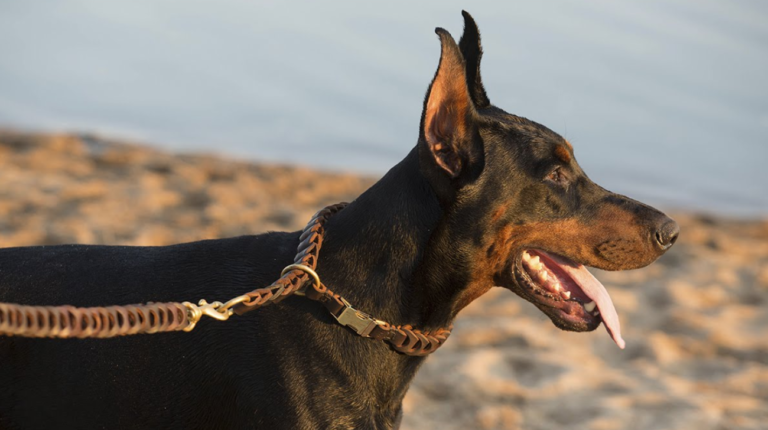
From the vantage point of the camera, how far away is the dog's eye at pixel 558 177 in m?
3.34

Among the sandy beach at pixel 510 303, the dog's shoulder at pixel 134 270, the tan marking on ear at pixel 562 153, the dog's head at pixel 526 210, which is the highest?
the tan marking on ear at pixel 562 153

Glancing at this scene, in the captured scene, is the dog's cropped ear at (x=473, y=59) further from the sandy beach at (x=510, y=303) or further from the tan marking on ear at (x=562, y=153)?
the sandy beach at (x=510, y=303)

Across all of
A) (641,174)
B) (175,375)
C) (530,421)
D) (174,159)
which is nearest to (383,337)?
(175,375)

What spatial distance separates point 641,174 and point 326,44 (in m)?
6.20

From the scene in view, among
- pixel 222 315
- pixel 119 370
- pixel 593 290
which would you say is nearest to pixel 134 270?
pixel 119 370

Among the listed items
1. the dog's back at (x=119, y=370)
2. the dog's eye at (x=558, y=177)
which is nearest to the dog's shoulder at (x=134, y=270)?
the dog's back at (x=119, y=370)

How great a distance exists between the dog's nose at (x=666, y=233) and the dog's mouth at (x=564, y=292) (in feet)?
0.93

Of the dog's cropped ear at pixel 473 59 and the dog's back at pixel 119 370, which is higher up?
the dog's cropped ear at pixel 473 59

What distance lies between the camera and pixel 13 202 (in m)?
7.28

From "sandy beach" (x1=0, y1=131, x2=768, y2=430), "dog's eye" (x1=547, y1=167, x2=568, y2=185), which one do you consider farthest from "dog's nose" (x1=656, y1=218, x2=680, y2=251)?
"sandy beach" (x1=0, y1=131, x2=768, y2=430)

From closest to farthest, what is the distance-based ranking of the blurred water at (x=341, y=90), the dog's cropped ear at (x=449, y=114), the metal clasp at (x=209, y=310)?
the metal clasp at (x=209, y=310) → the dog's cropped ear at (x=449, y=114) → the blurred water at (x=341, y=90)

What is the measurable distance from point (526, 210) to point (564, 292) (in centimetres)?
39

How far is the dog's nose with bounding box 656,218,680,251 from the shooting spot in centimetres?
340

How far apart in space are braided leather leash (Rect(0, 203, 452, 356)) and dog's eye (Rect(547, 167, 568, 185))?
686mm
